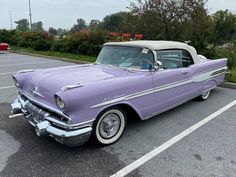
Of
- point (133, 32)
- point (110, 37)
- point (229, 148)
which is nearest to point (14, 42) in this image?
point (110, 37)

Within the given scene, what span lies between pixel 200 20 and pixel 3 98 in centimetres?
778

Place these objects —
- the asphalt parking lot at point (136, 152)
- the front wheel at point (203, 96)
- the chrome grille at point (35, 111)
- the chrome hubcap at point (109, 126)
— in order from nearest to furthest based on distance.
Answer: the asphalt parking lot at point (136, 152) → the chrome grille at point (35, 111) → the chrome hubcap at point (109, 126) → the front wheel at point (203, 96)

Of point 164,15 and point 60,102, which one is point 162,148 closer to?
point 60,102

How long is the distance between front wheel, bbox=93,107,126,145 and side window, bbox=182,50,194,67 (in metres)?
1.90

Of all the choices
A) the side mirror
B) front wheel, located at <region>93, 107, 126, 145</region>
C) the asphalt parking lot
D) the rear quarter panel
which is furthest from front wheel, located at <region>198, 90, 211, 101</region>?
front wheel, located at <region>93, 107, 126, 145</region>

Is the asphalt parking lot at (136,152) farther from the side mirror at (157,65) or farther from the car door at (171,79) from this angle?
the side mirror at (157,65)

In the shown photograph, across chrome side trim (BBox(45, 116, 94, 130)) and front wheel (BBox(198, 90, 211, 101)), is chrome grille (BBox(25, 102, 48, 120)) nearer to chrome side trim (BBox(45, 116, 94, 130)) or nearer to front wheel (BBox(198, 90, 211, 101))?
chrome side trim (BBox(45, 116, 94, 130))

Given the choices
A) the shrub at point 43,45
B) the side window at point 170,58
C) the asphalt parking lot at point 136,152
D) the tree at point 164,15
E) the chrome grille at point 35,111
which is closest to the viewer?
the asphalt parking lot at point 136,152

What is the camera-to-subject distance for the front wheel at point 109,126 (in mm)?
3291

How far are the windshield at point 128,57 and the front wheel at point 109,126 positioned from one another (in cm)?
92

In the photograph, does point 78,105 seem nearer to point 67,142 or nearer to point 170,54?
point 67,142

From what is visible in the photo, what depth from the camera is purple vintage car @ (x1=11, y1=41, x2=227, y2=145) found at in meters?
2.98

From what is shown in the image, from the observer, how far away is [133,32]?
11492mm

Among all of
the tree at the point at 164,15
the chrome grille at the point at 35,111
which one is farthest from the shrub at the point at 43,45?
the chrome grille at the point at 35,111
